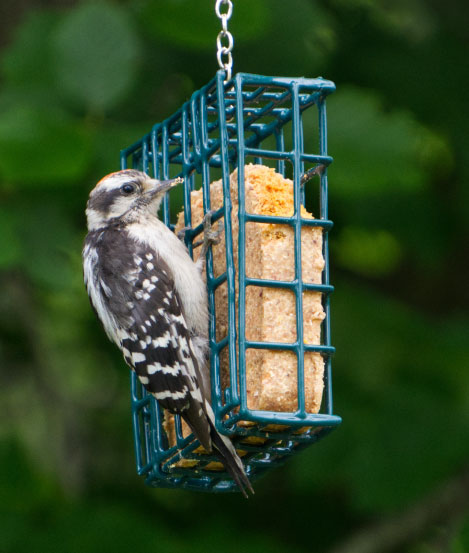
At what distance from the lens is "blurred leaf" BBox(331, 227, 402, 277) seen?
24.4 ft

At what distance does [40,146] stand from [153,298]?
3.78 feet

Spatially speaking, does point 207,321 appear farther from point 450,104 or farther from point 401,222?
point 450,104

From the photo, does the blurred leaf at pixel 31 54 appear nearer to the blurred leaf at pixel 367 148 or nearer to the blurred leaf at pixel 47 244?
the blurred leaf at pixel 47 244

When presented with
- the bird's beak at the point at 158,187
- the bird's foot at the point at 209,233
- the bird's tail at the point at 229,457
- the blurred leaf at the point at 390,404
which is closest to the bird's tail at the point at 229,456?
the bird's tail at the point at 229,457

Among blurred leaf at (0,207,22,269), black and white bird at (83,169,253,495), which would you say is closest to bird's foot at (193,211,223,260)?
black and white bird at (83,169,253,495)

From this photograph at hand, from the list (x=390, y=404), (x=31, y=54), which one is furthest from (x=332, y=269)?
(x=31, y=54)

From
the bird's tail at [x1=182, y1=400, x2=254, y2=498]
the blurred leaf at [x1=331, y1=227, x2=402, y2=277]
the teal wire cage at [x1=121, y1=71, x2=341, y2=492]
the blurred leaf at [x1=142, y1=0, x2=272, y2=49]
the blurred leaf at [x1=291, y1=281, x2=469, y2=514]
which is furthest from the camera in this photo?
the blurred leaf at [x1=331, y1=227, x2=402, y2=277]

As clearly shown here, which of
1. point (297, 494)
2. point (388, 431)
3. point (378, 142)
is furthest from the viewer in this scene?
point (297, 494)

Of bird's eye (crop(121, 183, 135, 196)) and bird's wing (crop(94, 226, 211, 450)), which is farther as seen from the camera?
bird's eye (crop(121, 183, 135, 196))

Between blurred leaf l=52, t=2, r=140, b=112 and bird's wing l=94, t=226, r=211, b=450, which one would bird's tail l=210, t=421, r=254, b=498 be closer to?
bird's wing l=94, t=226, r=211, b=450

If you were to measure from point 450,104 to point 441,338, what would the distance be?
1647mm

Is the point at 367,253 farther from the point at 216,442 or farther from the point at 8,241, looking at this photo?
A: the point at 216,442

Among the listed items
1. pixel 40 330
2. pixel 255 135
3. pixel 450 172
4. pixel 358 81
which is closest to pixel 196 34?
pixel 255 135

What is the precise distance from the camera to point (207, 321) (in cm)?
476
